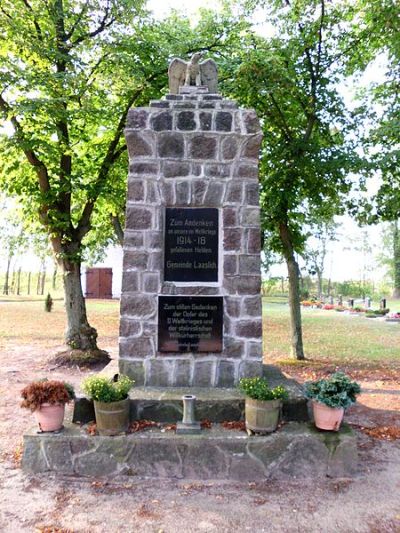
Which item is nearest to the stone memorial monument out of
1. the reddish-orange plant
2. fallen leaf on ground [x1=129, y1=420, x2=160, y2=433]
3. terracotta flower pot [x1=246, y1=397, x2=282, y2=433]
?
fallen leaf on ground [x1=129, y1=420, x2=160, y2=433]

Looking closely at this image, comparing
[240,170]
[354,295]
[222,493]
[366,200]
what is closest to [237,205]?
[240,170]

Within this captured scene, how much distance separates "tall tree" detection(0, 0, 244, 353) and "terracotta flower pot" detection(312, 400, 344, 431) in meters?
6.17

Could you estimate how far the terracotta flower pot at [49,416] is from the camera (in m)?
4.18

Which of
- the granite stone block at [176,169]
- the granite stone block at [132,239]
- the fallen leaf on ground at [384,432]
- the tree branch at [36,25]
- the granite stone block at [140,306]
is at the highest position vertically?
the tree branch at [36,25]

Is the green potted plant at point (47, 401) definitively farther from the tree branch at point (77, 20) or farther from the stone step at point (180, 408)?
the tree branch at point (77, 20)

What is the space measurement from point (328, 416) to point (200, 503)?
1.48 meters

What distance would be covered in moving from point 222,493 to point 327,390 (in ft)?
4.50

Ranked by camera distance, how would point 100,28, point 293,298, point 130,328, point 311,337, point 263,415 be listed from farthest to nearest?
point 311,337
point 293,298
point 100,28
point 130,328
point 263,415

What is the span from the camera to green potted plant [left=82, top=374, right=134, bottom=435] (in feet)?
13.8

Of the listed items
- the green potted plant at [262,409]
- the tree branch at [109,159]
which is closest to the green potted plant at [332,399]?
the green potted plant at [262,409]

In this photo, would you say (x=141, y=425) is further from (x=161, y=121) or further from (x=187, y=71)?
(x=187, y=71)

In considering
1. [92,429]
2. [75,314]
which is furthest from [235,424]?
[75,314]

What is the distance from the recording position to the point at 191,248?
512 centimetres

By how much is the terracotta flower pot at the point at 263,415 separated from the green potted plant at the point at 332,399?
409mm
